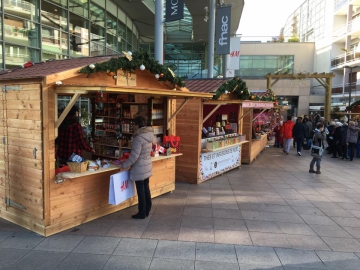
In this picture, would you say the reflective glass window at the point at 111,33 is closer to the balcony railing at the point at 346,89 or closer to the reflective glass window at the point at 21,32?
the reflective glass window at the point at 21,32

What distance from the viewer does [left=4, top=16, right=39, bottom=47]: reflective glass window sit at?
9.77 m

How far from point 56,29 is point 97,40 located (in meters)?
3.14

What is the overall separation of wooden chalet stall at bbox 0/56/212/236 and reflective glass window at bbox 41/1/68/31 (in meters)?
7.94

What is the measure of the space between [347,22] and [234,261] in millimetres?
33423

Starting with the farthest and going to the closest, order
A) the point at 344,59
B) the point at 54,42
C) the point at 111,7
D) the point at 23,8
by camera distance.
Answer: the point at 344,59 → the point at 111,7 → the point at 54,42 → the point at 23,8

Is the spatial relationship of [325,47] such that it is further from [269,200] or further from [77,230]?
[77,230]

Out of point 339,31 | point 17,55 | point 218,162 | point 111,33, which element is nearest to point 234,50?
point 111,33

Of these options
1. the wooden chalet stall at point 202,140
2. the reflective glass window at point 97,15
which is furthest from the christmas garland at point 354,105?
the reflective glass window at point 97,15

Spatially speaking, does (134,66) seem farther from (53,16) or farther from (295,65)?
(295,65)

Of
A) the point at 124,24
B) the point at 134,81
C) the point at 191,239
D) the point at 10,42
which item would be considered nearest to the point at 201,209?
the point at 191,239

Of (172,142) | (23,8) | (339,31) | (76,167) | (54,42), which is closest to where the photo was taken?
(76,167)

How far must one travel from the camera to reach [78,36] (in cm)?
1356

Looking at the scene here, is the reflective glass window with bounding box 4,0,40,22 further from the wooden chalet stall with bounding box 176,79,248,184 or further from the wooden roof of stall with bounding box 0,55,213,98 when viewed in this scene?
the wooden chalet stall with bounding box 176,79,248,184

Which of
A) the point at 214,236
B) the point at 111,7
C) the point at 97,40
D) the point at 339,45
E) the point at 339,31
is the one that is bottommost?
the point at 214,236
